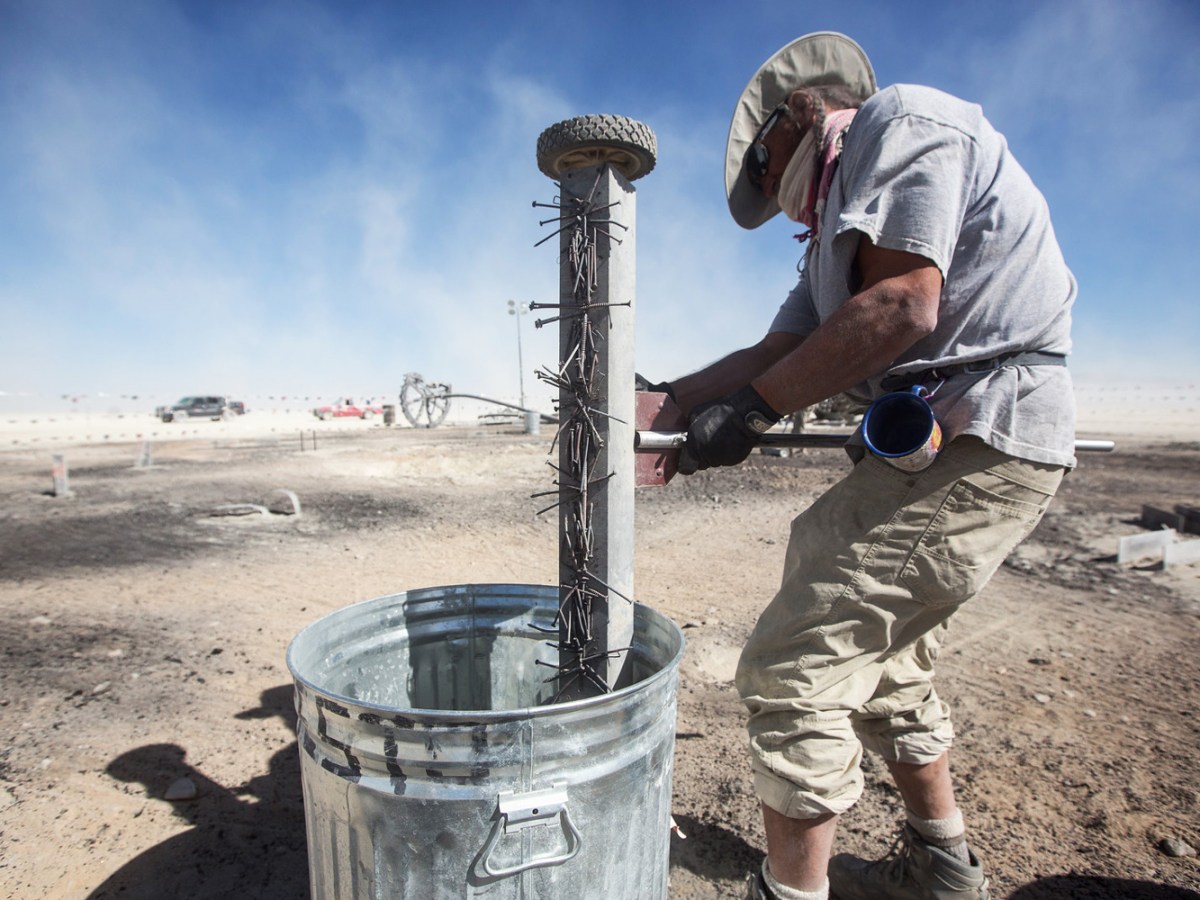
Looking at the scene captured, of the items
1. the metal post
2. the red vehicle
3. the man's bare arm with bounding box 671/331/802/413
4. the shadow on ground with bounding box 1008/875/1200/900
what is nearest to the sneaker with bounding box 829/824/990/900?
the shadow on ground with bounding box 1008/875/1200/900

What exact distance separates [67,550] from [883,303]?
7.16 m

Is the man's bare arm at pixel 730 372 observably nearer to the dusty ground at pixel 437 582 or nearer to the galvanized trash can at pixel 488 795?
the galvanized trash can at pixel 488 795

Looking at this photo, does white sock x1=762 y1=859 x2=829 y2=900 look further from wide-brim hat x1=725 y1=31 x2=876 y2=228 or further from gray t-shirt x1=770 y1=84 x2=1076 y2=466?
wide-brim hat x1=725 y1=31 x2=876 y2=228

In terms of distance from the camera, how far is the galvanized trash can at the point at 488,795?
46.5 inches

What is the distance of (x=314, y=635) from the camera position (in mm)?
1559

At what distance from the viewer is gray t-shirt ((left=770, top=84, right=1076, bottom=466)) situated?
57.9 inches

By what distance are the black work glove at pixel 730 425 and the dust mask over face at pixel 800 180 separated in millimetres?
664

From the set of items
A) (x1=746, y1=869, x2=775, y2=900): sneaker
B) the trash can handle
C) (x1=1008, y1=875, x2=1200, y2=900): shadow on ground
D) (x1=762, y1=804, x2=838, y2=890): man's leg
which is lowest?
(x1=1008, y1=875, x2=1200, y2=900): shadow on ground

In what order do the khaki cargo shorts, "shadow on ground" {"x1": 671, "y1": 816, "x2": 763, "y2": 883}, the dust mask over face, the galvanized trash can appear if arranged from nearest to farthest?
the galvanized trash can → the khaki cargo shorts → the dust mask over face → "shadow on ground" {"x1": 671, "y1": 816, "x2": 763, "y2": 883}

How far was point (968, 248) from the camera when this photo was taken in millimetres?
1570

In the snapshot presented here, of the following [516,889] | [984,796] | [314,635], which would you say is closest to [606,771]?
[516,889]

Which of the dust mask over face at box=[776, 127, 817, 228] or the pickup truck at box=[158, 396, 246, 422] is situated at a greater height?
the dust mask over face at box=[776, 127, 817, 228]

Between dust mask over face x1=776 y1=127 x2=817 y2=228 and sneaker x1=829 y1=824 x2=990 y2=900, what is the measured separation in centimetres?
180

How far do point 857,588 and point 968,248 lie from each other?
80cm
